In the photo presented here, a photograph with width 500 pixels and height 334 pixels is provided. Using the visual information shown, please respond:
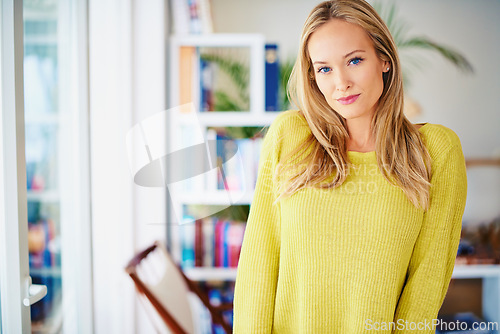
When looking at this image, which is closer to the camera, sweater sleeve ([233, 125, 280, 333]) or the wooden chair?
sweater sleeve ([233, 125, 280, 333])

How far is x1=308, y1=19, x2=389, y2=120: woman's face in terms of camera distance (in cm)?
76

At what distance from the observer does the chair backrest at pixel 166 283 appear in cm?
135

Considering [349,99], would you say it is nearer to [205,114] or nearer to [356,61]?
[356,61]

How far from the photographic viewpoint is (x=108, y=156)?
1.38m

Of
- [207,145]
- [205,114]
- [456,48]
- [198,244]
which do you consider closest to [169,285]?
[198,244]

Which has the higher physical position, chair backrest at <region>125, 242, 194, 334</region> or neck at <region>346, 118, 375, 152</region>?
neck at <region>346, 118, 375, 152</region>

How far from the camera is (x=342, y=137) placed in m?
0.90

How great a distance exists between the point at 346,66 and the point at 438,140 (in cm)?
30

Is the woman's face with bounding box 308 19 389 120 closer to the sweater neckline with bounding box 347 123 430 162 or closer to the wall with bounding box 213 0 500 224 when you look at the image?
the sweater neckline with bounding box 347 123 430 162

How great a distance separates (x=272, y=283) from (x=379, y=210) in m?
0.32

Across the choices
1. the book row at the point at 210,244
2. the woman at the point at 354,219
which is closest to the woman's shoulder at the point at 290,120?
the woman at the point at 354,219

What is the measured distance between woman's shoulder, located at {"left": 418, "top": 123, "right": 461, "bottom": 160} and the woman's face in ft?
0.59

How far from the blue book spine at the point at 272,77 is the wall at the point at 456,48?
393 mm

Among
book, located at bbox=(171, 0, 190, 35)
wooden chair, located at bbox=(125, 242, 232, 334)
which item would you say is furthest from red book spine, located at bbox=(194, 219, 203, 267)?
book, located at bbox=(171, 0, 190, 35)
